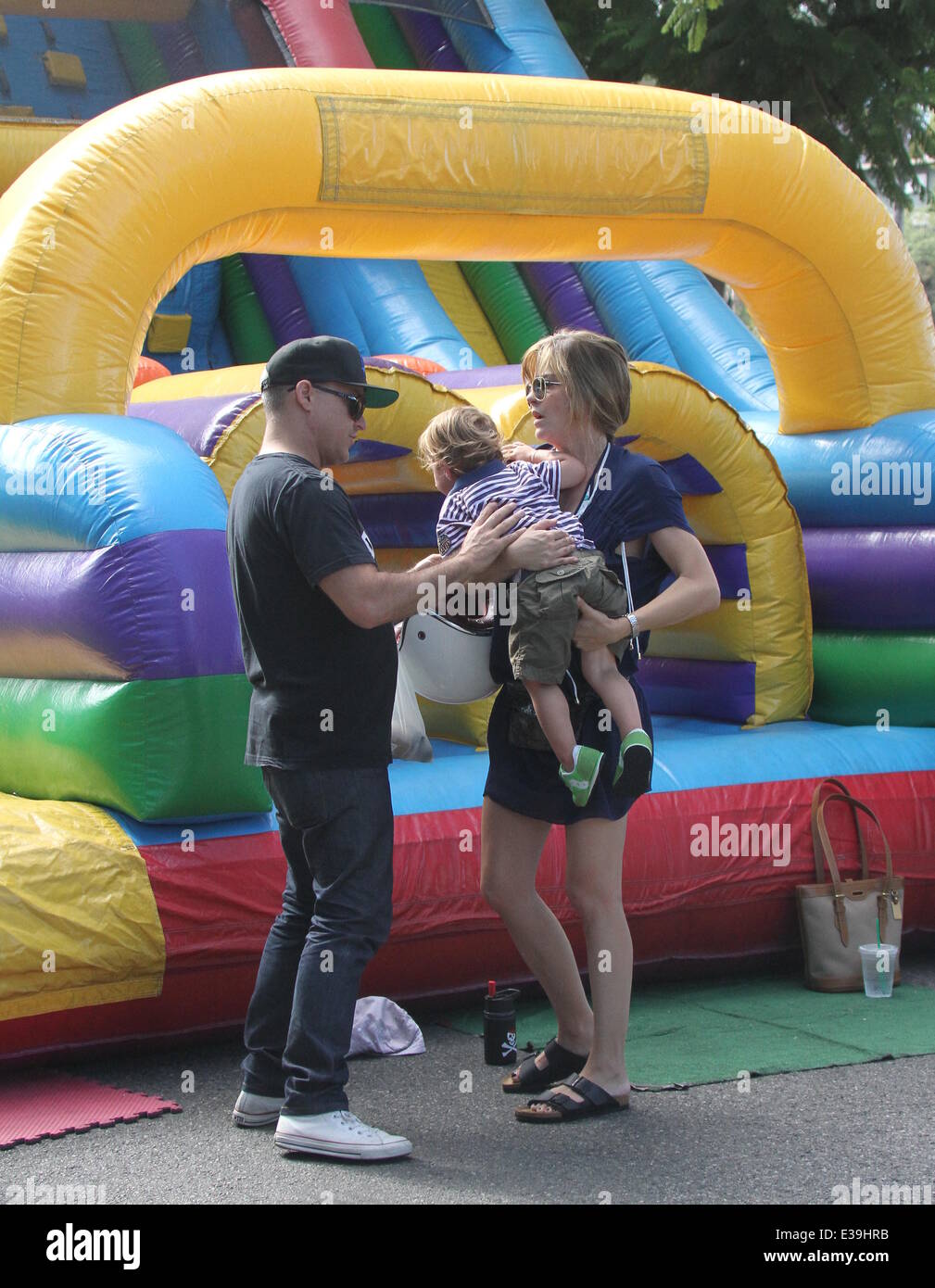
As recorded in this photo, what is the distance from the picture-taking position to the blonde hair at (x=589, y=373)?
3.31m

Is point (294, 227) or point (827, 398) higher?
point (294, 227)

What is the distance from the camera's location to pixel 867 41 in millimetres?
9836

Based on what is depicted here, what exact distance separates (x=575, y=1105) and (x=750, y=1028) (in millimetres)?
982

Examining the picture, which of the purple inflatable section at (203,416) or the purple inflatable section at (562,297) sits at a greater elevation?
the purple inflatable section at (562,297)

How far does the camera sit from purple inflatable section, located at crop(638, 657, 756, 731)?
5.37 meters

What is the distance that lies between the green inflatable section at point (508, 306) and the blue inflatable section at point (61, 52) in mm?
2083

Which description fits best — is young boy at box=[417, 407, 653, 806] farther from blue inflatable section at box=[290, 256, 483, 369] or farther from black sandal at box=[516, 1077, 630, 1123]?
blue inflatable section at box=[290, 256, 483, 369]

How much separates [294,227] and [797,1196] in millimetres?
2956

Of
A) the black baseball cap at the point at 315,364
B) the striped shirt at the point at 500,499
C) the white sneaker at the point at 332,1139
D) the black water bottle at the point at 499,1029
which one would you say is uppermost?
the black baseball cap at the point at 315,364

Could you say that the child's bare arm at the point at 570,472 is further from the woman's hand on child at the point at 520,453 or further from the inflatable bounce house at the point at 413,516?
the inflatable bounce house at the point at 413,516

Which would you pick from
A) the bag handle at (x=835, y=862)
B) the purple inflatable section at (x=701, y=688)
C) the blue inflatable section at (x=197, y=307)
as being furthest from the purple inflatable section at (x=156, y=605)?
the blue inflatable section at (x=197, y=307)

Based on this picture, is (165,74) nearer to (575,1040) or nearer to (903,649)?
(903,649)

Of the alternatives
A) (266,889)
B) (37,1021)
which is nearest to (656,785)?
(266,889)

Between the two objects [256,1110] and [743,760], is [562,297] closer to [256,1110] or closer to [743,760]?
[743,760]
